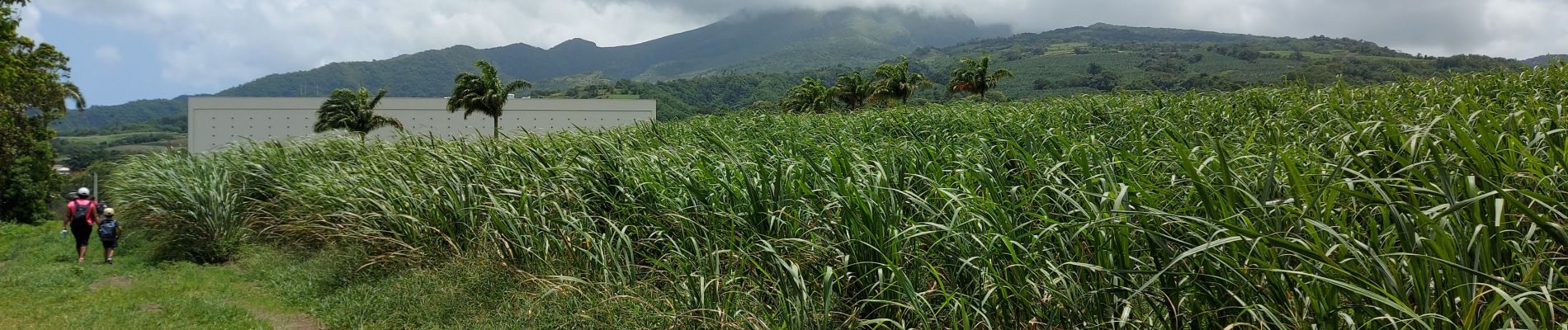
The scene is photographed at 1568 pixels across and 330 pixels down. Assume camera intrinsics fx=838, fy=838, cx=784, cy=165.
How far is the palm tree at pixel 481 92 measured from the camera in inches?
1511

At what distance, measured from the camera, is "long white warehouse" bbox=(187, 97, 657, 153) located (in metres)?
56.0

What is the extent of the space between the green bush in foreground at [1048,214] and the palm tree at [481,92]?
30064mm

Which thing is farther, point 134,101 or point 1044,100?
point 134,101

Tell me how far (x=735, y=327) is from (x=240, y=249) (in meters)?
6.86

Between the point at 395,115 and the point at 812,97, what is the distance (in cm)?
3058

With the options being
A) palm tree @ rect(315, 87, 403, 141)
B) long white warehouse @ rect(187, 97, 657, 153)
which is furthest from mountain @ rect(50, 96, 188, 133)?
palm tree @ rect(315, 87, 403, 141)

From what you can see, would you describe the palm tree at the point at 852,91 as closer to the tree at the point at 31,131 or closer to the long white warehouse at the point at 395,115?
the long white warehouse at the point at 395,115

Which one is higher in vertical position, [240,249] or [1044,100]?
[1044,100]

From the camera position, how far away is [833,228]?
4.21 metres

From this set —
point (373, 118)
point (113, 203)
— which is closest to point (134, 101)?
point (373, 118)

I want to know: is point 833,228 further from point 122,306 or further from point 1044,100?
point 1044,100

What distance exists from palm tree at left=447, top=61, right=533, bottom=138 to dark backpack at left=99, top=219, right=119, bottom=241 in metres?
30.2

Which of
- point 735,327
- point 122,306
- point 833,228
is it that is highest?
point 833,228

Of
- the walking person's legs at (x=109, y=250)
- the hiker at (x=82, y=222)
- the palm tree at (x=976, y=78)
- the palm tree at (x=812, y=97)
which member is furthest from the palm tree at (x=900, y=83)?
the walking person's legs at (x=109, y=250)
